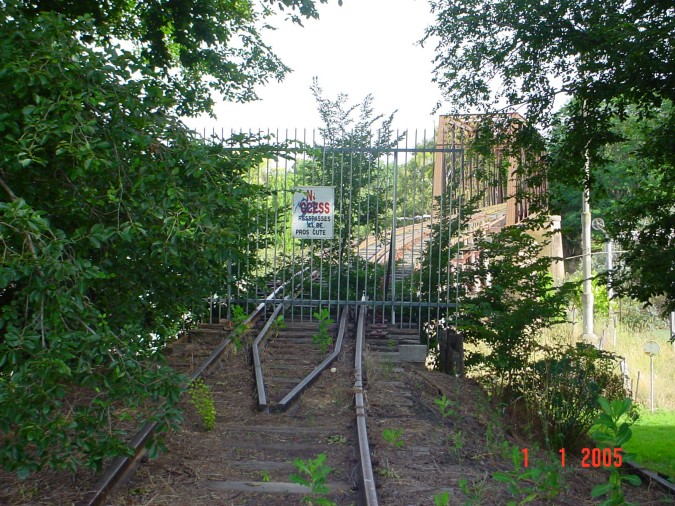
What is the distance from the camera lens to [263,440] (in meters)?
6.50

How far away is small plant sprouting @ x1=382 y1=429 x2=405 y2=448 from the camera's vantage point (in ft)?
20.6

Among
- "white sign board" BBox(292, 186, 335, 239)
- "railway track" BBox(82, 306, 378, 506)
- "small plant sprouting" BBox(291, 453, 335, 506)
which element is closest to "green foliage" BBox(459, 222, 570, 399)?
"railway track" BBox(82, 306, 378, 506)

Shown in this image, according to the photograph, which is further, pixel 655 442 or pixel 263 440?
pixel 655 442

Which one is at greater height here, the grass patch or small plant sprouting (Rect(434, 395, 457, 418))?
small plant sprouting (Rect(434, 395, 457, 418))

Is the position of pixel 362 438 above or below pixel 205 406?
below

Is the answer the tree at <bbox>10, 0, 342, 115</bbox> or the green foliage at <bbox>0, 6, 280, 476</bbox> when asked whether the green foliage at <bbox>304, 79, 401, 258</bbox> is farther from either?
the green foliage at <bbox>0, 6, 280, 476</bbox>

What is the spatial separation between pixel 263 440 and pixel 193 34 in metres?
7.46

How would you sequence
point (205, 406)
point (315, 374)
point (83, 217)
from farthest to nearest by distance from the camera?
point (315, 374)
point (205, 406)
point (83, 217)

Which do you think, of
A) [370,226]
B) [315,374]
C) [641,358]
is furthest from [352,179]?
[641,358]

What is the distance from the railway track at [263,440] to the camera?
5.18 m

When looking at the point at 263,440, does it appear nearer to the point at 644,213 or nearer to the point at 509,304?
the point at 509,304

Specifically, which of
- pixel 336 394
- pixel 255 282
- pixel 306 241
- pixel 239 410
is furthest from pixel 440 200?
pixel 239 410

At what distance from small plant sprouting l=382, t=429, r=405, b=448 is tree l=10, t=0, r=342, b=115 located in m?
4.72

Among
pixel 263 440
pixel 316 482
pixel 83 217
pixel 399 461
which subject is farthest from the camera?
pixel 263 440
